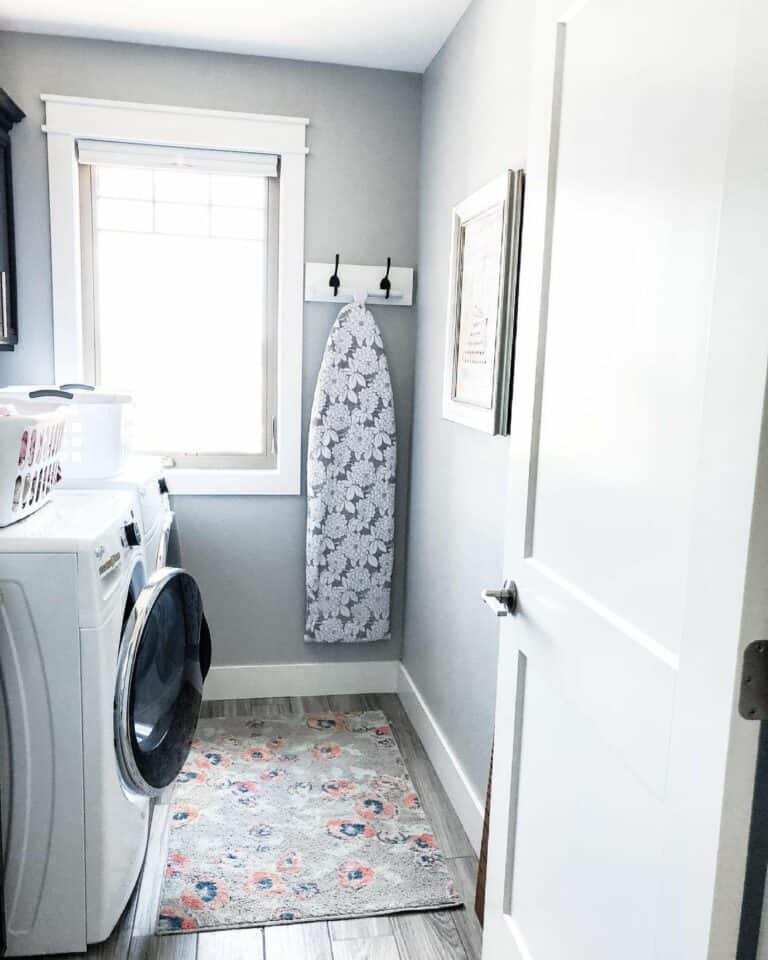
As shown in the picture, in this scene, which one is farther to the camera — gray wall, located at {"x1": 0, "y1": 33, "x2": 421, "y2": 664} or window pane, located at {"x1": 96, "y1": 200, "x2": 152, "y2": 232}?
window pane, located at {"x1": 96, "y1": 200, "x2": 152, "y2": 232}

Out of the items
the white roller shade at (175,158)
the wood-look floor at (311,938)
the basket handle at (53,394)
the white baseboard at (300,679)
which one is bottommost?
the wood-look floor at (311,938)

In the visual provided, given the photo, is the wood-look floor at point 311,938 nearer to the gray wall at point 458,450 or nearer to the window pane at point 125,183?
the gray wall at point 458,450

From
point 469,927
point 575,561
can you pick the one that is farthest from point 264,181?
point 469,927

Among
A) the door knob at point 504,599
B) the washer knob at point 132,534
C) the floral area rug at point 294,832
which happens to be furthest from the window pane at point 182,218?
the door knob at point 504,599

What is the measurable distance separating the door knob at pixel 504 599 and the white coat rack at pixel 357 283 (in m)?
1.71

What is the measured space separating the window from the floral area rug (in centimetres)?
106

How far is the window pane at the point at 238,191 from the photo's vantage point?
111 inches

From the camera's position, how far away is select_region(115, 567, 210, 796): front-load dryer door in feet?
5.46

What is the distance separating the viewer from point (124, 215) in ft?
9.15

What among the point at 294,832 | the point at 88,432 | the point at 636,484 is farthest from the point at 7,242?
the point at 636,484

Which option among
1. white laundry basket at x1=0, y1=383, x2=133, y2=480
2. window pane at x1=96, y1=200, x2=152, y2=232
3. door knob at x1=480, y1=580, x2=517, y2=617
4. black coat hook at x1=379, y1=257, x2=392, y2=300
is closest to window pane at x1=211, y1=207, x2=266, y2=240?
window pane at x1=96, y1=200, x2=152, y2=232

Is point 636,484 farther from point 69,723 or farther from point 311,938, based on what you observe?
point 311,938

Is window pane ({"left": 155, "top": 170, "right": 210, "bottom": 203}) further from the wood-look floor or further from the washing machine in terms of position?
the wood-look floor

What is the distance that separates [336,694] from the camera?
3.08 metres
